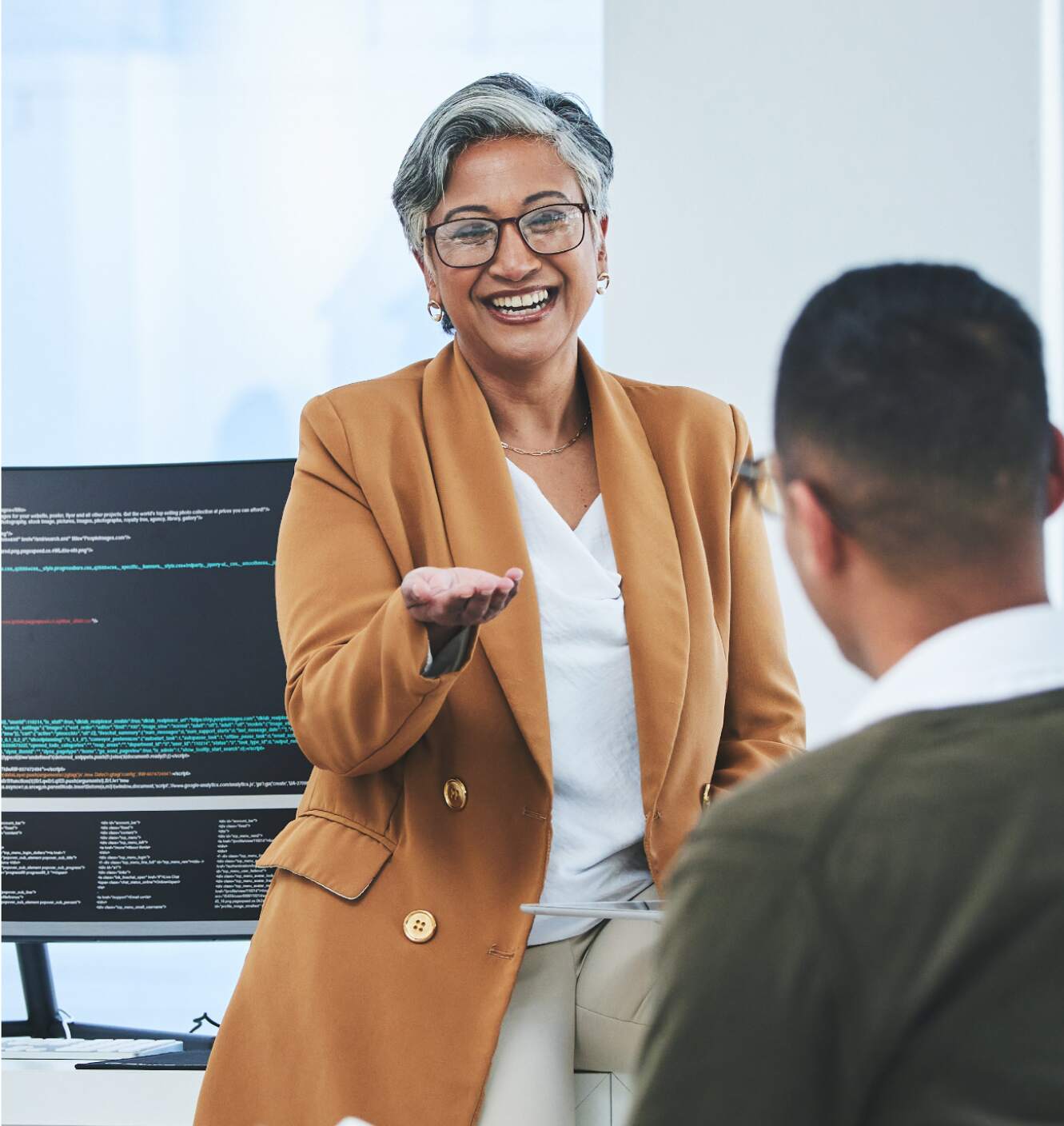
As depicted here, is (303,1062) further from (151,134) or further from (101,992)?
(151,134)

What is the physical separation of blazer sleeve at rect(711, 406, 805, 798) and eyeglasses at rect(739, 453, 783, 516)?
2.25 feet

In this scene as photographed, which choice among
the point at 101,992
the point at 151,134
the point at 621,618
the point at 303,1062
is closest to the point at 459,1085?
the point at 303,1062

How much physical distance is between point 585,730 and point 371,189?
72.8 inches

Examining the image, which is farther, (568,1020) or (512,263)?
(512,263)

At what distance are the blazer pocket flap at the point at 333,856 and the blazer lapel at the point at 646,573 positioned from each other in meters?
0.32

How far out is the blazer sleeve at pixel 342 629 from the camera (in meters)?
1.34

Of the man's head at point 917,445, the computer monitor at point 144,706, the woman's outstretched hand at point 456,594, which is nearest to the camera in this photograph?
the man's head at point 917,445

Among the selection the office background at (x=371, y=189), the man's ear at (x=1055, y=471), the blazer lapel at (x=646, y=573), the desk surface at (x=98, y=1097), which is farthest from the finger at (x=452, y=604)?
the office background at (x=371, y=189)

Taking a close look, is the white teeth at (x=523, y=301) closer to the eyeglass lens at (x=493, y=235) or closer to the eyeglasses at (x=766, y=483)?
the eyeglass lens at (x=493, y=235)

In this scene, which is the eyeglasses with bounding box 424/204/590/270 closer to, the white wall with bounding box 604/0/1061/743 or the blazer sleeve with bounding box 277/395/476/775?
the blazer sleeve with bounding box 277/395/476/775

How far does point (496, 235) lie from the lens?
5.58 ft

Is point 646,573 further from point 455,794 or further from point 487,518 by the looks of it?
point 455,794

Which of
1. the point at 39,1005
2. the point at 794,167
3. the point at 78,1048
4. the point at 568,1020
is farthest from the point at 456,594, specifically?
the point at 794,167

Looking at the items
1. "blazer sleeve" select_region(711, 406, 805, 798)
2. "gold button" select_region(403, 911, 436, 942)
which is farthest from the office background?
"gold button" select_region(403, 911, 436, 942)
